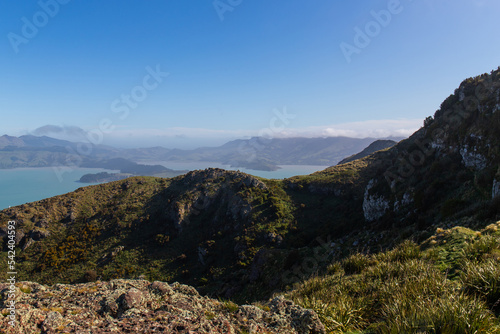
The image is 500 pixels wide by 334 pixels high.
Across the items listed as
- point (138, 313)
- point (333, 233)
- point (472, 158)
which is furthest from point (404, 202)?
→ point (138, 313)

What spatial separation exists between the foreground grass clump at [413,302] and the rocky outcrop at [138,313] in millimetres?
863

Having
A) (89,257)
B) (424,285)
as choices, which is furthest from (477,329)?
(89,257)

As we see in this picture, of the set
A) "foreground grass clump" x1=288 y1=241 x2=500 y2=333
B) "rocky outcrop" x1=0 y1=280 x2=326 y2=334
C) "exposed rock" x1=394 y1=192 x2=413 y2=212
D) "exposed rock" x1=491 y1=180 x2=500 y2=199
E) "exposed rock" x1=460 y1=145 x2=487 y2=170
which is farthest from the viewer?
"exposed rock" x1=394 y1=192 x2=413 y2=212

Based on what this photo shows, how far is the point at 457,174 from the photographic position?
19.8 metres

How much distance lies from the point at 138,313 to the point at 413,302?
5345 millimetres

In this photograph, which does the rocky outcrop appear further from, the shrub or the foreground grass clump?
the shrub

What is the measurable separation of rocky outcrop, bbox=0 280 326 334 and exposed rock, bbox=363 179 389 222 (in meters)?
26.9

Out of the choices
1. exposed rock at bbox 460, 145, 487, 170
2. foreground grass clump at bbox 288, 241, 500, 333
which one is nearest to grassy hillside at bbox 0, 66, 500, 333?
foreground grass clump at bbox 288, 241, 500, 333

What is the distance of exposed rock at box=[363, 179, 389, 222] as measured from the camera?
89.8 ft

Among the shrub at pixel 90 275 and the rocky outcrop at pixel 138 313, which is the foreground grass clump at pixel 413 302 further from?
the shrub at pixel 90 275

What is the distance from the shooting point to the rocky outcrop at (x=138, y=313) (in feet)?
13.0

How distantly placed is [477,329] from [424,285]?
5.35 ft

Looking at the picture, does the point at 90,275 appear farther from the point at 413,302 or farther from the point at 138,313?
the point at 413,302

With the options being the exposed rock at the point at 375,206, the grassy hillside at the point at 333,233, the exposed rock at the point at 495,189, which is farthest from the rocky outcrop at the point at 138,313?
the exposed rock at the point at 375,206
